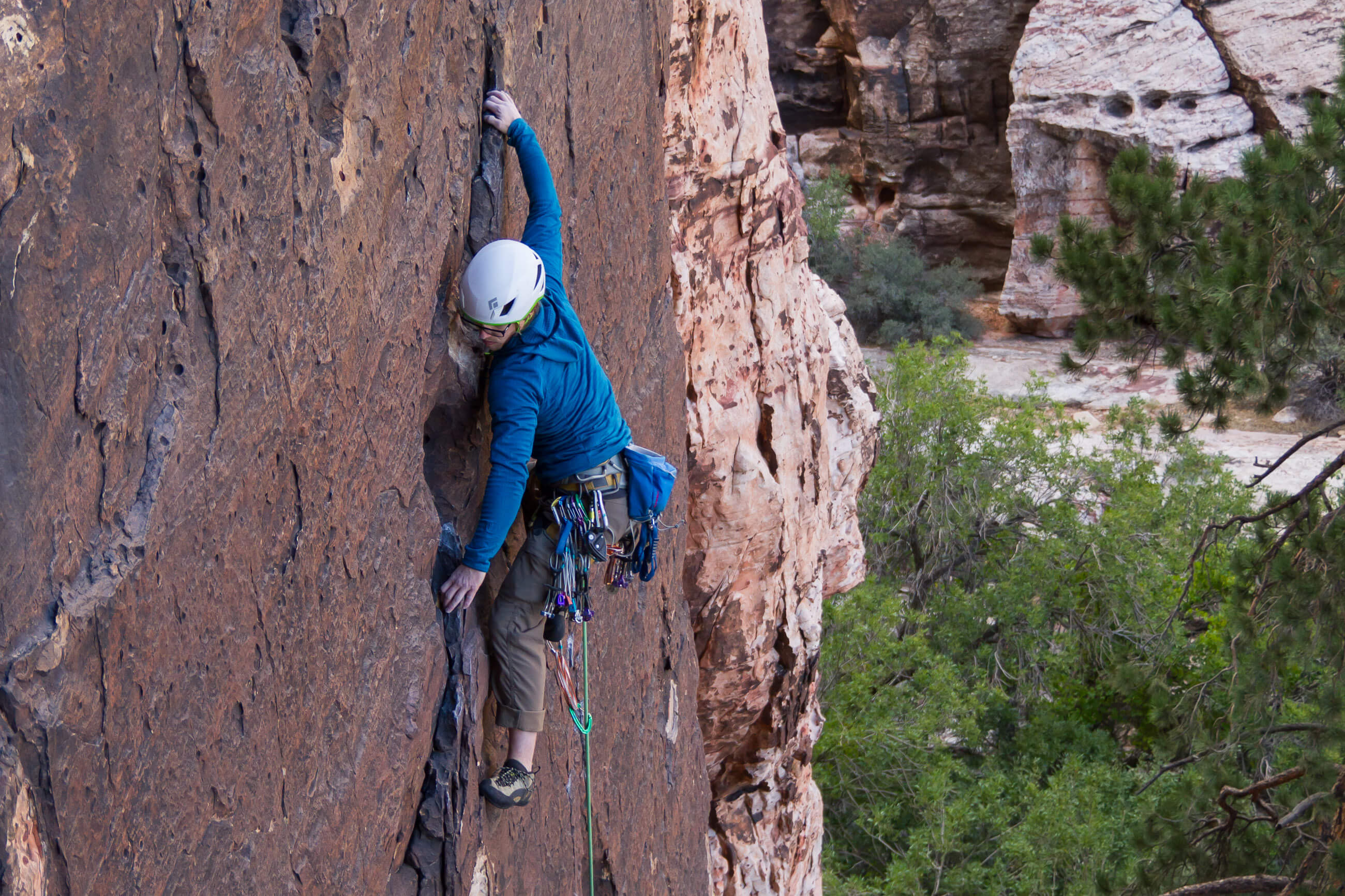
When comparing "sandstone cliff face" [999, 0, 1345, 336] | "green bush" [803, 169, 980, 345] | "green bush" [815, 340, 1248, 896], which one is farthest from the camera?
"green bush" [803, 169, 980, 345]

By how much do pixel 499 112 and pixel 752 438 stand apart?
119 inches

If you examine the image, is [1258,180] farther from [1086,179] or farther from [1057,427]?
[1086,179]

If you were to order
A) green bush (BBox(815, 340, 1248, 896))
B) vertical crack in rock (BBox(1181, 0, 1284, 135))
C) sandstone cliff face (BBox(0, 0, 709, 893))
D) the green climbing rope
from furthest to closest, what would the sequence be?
1. vertical crack in rock (BBox(1181, 0, 1284, 135))
2. green bush (BBox(815, 340, 1248, 896))
3. the green climbing rope
4. sandstone cliff face (BBox(0, 0, 709, 893))

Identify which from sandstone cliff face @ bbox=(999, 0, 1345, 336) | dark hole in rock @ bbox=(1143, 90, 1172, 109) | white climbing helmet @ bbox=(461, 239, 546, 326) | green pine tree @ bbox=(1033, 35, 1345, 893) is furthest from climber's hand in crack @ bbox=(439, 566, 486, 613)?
dark hole in rock @ bbox=(1143, 90, 1172, 109)

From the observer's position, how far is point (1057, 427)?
12.3 metres

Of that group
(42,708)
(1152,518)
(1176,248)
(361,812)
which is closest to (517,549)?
(361,812)

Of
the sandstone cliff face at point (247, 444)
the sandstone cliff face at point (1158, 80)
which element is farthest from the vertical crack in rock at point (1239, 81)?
the sandstone cliff face at point (247, 444)

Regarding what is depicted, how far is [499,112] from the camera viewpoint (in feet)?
10.1

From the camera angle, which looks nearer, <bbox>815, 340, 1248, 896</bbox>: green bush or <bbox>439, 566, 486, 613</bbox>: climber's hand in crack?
<bbox>439, 566, 486, 613</bbox>: climber's hand in crack

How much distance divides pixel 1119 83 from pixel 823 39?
5776 millimetres

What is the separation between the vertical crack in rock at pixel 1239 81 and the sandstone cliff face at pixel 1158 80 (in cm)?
1

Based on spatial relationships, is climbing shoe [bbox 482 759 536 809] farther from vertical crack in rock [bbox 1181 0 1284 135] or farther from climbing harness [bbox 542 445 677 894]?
vertical crack in rock [bbox 1181 0 1284 135]

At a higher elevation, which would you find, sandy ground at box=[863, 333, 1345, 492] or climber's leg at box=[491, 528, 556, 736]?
climber's leg at box=[491, 528, 556, 736]

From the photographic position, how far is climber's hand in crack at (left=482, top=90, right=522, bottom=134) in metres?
3.08
